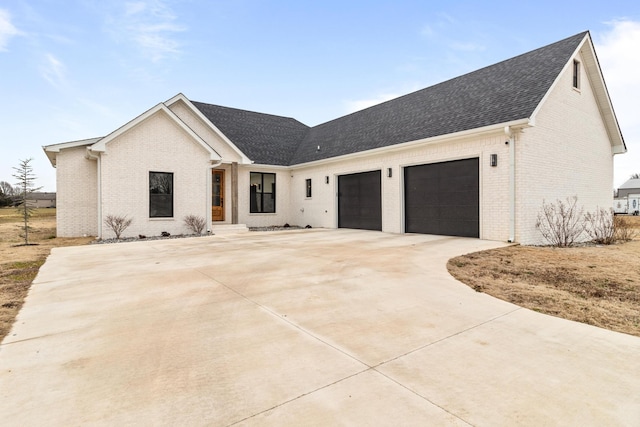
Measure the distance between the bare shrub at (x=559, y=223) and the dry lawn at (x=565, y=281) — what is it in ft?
7.09

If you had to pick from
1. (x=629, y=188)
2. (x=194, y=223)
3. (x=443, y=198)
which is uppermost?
(x=629, y=188)

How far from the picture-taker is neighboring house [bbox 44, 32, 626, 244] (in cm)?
1016

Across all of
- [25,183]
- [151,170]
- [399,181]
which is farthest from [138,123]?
[399,181]

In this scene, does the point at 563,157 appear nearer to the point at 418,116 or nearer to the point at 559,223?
the point at 559,223

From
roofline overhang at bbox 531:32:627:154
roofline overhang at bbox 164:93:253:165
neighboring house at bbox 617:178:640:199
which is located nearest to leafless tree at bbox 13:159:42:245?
roofline overhang at bbox 164:93:253:165

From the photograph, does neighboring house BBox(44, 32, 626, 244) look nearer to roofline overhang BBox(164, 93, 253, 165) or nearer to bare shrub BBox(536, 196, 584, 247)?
roofline overhang BBox(164, 93, 253, 165)

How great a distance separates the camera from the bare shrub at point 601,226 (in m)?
11.5

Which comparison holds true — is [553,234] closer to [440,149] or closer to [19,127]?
[440,149]

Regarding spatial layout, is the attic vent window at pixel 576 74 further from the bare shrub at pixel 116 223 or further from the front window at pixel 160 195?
the bare shrub at pixel 116 223

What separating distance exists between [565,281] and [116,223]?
1384 centimetres

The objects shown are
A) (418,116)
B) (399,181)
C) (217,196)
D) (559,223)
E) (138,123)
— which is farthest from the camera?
(217,196)

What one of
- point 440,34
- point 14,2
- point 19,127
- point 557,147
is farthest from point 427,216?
point 19,127

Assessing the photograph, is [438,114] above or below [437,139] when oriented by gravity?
above

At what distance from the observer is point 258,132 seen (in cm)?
1989
